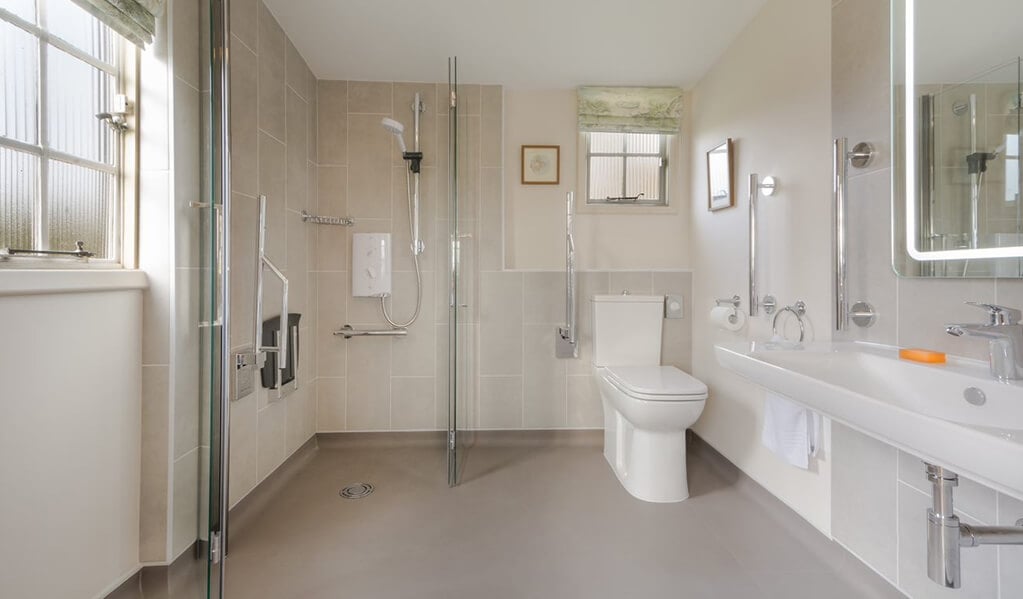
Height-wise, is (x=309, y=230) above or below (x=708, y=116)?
below

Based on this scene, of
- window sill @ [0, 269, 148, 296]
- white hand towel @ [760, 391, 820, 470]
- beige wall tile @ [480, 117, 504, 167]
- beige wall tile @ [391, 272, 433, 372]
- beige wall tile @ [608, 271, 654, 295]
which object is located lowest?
white hand towel @ [760, 391, 820, 470]

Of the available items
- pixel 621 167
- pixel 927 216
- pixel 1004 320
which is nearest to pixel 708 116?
pixel 621 167

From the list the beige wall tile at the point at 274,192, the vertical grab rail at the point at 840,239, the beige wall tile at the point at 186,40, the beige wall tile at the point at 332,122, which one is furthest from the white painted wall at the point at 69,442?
the vertical grab rail at the point at 840,239

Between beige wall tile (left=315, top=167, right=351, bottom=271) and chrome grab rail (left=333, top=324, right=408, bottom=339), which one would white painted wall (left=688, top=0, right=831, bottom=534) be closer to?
chrome grab rail (left=333, top=324, right=408, bottom=339)

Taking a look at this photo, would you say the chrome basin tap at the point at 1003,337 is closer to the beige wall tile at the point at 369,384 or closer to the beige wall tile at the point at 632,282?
the beige wall tile at the point at 632,282

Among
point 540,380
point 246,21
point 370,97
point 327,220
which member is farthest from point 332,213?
point 540,380

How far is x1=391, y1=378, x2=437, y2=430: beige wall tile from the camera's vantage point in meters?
2.55

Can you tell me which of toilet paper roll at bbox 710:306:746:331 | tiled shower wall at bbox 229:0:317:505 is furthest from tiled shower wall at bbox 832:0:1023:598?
tiled shower wall at bbox 229:0:317:505

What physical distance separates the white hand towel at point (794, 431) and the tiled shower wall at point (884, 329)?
2.7 inches

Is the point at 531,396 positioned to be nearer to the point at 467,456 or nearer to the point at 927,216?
the point at 467,456

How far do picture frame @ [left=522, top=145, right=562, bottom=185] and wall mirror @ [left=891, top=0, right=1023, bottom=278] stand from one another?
1.60 m

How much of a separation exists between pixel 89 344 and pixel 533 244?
78.8 inches

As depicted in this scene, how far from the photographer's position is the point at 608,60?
228cm

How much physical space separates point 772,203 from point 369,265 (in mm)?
2073
